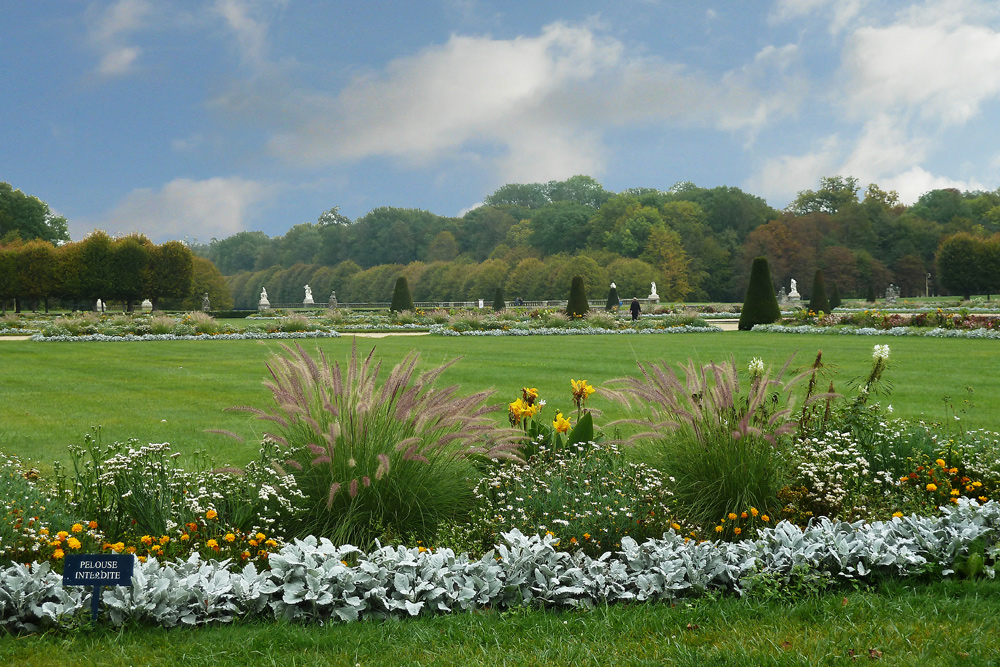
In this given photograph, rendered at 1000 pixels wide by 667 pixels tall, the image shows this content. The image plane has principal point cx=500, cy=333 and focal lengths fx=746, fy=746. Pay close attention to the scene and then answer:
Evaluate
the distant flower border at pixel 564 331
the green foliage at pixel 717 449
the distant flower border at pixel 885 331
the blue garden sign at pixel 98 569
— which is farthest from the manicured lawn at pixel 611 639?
the distant flower border at pixel 564 331

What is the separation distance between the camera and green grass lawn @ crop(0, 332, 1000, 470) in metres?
6.55

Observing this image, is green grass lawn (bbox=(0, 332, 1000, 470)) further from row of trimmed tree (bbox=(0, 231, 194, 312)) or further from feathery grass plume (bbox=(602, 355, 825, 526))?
row of trimmed tree (bbox=(0, 231, 194, 312))

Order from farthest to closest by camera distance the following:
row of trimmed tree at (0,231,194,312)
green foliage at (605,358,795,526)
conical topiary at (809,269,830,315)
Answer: row of trimmed tree at (0,231,194,312)
conical topiary at (809,269,830,315)
green foliage at (605,358,795,526)

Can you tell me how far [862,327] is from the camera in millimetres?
18766

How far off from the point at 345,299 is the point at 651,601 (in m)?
67.9

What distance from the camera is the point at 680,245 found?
56.4 m

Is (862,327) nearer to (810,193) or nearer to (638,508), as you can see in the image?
(638,508)

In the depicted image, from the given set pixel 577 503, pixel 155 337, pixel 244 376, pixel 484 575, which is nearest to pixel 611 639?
pixel 484 575

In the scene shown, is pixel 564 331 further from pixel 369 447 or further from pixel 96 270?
pixel 96 270

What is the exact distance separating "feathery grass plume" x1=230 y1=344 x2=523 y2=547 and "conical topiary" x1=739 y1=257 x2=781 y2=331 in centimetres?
1924

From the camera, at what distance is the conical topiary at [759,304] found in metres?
21.6

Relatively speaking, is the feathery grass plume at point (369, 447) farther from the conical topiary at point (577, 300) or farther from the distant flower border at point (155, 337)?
the conical topiary at point (577, 300)

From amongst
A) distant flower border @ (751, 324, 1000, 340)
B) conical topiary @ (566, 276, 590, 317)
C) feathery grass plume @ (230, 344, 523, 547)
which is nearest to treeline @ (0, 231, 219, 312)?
conical topiary @ (566, 276, 590, 317)

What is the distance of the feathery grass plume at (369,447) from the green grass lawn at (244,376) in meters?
0.31
